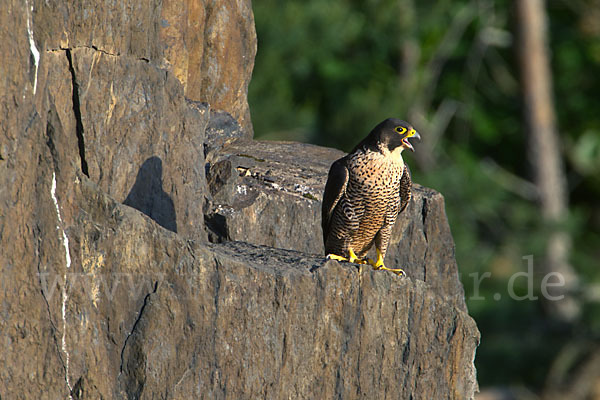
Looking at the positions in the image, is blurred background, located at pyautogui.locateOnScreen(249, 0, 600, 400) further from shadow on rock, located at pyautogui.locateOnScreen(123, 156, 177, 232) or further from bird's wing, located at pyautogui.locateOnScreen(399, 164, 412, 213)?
shadow on rock, located at pyautogui.locateOnScreen(123, 156, 177, 232)

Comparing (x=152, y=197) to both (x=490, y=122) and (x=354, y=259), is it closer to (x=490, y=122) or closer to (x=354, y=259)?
(x=354, y=259)

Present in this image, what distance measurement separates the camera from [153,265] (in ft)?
15.2

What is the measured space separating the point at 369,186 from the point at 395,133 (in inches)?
13.8

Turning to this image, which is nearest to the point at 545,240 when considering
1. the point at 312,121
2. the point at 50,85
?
the point at 312,121

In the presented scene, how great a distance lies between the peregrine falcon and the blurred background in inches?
417

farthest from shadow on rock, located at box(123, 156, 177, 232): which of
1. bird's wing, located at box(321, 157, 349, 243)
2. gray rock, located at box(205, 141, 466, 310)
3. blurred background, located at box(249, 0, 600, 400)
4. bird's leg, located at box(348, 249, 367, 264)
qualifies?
blurred background, located at box(249, 0, 600, 400)

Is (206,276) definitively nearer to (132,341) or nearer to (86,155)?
(132,341)

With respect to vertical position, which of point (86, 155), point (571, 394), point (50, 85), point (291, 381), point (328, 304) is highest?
point (50, 85)

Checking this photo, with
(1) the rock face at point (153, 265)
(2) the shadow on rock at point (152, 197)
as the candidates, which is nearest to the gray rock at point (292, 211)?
(1) the rock face at point (153, 265)

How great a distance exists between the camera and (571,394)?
53.6ft

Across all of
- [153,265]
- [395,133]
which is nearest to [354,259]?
[395,133]

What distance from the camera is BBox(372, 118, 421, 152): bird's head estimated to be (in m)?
5.58

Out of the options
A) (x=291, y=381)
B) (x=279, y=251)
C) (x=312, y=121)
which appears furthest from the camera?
(x=312, y=121)

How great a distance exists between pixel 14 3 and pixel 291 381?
2295mm
